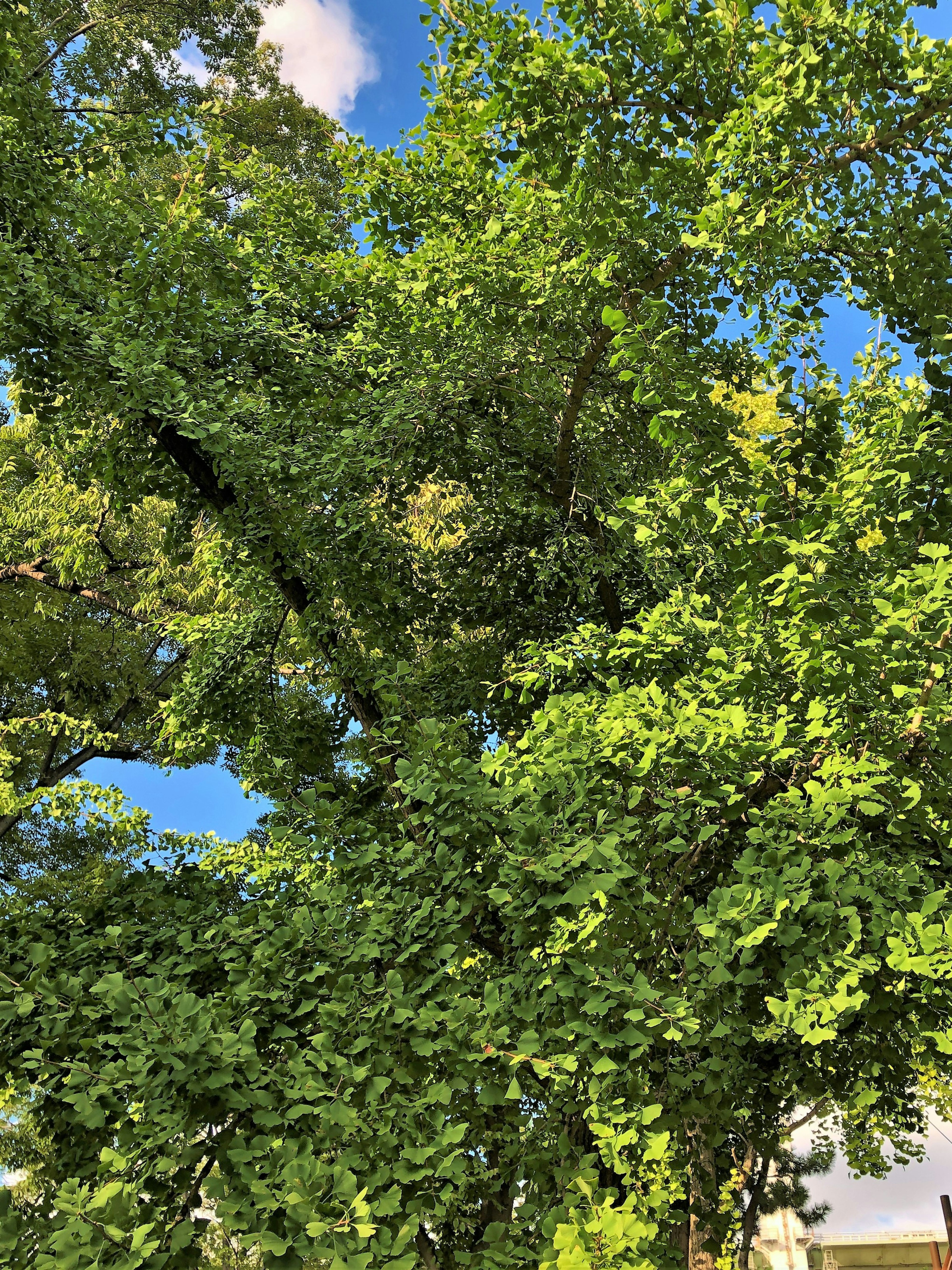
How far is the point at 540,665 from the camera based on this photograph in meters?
6.25

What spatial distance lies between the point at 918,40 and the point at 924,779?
11.4 feet

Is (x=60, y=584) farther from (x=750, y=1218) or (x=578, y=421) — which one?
(x=750, y=1218)

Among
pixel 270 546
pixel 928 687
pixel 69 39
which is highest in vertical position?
pixel 69 39

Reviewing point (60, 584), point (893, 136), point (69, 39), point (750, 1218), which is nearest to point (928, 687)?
point (893, 136)

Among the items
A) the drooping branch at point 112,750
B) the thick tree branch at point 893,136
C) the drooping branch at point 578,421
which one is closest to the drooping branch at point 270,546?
the drooping branch at point 578,421

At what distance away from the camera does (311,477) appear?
628cm

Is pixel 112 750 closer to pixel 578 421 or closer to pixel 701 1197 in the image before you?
pixel 578 421

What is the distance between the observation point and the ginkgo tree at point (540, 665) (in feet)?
10.3

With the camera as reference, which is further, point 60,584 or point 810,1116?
point 60,584

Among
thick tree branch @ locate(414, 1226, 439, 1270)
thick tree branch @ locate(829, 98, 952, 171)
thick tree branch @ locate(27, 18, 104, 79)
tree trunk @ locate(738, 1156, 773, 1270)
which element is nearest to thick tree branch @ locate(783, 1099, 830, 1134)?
tree trunk @ locate(738, 1156, 773, 1270)

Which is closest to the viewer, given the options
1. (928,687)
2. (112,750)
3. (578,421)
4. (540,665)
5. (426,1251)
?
(928,687)

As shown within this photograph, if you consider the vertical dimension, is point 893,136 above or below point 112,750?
below

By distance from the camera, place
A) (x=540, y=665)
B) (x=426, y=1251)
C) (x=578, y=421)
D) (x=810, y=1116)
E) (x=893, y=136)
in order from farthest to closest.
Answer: (x=810, y=1116)
(x=578, y=421)
(x=540, y=665)
(x=426, y=1251)
(x=893, y=136)

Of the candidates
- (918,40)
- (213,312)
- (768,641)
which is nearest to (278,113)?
(213,312)
